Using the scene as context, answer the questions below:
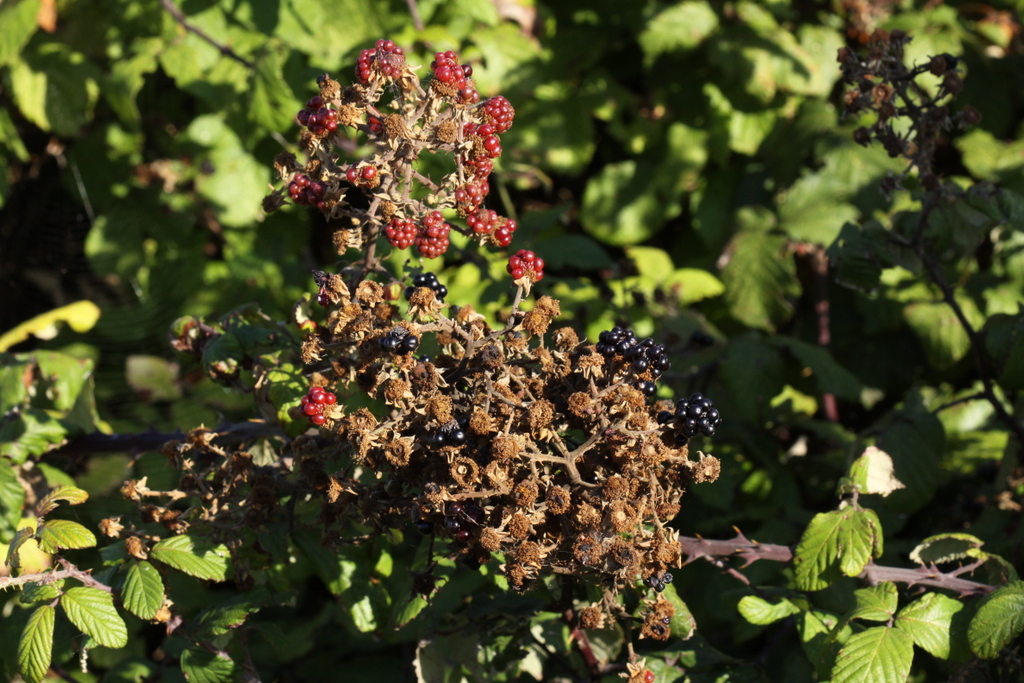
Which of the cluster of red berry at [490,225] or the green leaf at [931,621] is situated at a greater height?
the cluster of red berry at [490,225]

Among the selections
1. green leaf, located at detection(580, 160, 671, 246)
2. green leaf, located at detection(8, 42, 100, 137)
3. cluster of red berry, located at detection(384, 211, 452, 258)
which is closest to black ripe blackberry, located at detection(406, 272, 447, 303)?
cluster of red berry, located at detection(384, 211, 452, 258)

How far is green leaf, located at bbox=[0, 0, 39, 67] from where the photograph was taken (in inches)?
130

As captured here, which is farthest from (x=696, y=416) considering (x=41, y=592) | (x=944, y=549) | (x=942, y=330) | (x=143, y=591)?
(x=942, y=330)

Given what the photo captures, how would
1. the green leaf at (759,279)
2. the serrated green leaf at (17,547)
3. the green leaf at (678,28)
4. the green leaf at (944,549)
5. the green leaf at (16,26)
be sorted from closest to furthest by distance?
the serrated green leaf at (17,547) < the green leaf at (944,549) < the green leaf at (759,279) < the green leaf at (16,26) < the green leaf at (678,28)

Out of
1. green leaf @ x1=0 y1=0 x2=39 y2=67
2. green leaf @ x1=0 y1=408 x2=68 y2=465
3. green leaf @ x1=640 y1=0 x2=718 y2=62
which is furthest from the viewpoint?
green leaf @ x1=640 y1=0 x2=718 y2=62

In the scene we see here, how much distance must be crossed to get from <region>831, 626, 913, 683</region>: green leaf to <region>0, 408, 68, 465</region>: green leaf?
1.85m

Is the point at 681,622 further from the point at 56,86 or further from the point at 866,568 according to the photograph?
the point at 56,86

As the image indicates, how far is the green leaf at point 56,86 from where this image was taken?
11.9ft

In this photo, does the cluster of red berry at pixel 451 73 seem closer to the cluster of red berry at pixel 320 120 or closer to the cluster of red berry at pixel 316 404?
the cluster of red berry at pixel 320 120

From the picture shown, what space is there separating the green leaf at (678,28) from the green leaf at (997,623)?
2611mm

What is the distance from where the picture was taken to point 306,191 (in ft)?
5.00

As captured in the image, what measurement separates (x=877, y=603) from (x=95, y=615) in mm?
1525

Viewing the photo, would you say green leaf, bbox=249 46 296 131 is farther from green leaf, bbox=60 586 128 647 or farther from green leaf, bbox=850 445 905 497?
green leaf, bbox=850 445 905 497

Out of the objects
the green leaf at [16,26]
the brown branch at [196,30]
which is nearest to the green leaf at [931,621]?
the brown branch at [196,30]
